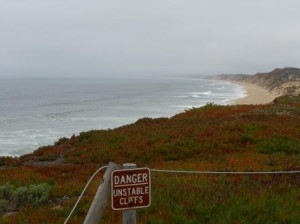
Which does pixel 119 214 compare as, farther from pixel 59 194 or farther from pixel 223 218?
pixel 59 194

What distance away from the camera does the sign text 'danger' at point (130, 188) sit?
4941 mm

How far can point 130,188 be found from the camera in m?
5.02

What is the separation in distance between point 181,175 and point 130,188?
5.81m

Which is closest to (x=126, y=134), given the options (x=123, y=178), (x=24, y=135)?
(x=123, y=178)

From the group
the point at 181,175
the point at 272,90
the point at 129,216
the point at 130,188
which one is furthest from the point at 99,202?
the point at 272,90

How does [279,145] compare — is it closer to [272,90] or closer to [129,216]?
[129,216]

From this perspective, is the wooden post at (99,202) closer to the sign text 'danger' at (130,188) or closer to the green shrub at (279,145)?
the sign text 'danger' at (130,188)

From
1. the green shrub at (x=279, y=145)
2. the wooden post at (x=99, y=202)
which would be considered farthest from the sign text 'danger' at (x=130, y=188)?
the green shrub at (x=279, y=145)

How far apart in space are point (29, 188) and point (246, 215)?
17.6 feet

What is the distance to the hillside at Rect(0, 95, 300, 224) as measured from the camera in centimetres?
754

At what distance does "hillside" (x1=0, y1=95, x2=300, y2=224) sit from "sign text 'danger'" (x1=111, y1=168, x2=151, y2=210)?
2.12 m

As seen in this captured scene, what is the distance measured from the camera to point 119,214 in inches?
298

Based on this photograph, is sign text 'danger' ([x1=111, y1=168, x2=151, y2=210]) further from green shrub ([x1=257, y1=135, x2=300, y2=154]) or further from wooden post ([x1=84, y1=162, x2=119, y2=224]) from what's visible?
green shrub ([x1=257, y1=135, x2=300, y2=154])

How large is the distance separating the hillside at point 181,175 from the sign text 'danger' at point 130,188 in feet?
6.95
